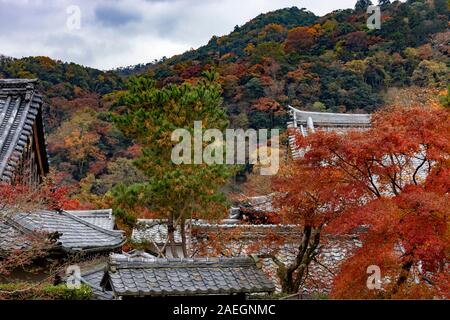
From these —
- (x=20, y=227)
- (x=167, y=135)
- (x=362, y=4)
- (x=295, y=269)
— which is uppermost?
(x=362, y=4)

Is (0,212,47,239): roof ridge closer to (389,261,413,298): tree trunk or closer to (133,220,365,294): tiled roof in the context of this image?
(389,261,413,298): tree trunk

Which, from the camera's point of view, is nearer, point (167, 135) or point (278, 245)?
point (167, 135)

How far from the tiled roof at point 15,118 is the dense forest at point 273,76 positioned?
Answer: 29.3m

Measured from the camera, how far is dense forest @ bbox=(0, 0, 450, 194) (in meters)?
46.8

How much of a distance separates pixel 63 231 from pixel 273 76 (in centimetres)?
4304

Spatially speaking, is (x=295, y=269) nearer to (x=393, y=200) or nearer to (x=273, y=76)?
(x=393, y=200)

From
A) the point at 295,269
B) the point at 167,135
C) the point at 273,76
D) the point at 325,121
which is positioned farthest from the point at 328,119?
the point at 273,76

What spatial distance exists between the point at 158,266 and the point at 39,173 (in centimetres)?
722

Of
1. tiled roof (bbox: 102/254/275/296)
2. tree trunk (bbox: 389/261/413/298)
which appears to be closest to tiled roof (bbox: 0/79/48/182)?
tiled roof (bbox: 102/254/275/296)

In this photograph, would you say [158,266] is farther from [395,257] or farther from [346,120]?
[346,120]

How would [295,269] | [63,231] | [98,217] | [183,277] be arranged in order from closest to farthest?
1. [183,277]
2. [63,231]
3. [295,269]
4. [98,217]

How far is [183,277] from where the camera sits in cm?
849

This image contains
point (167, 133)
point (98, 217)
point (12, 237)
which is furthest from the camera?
point (98, 217)

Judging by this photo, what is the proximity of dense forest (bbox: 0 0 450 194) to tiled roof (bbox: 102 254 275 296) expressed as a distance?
3377 centimetres
